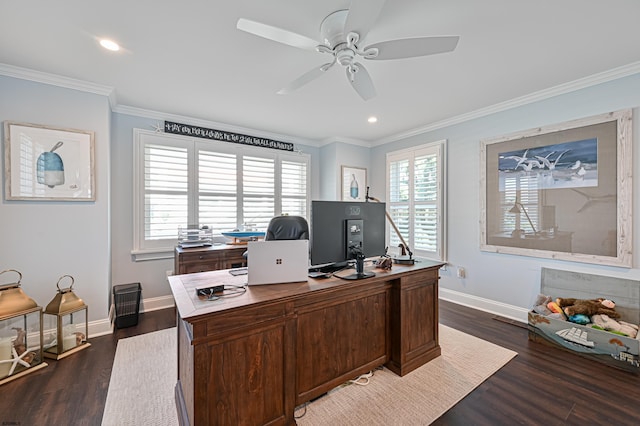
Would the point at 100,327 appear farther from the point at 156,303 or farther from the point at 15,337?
the point at 156,303

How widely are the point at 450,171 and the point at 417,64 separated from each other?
6.68 feet

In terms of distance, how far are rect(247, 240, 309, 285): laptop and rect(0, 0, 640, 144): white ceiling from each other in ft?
5.20

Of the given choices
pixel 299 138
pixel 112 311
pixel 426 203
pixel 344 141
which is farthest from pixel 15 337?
pixel 426 203

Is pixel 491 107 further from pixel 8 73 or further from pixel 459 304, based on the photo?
pixel 8 73

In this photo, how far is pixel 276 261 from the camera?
175cm

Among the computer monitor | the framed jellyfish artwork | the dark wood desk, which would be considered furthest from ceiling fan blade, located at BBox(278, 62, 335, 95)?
the framed jellyfish artwork

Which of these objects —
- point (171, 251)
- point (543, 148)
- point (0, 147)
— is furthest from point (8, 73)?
point (543, 148)

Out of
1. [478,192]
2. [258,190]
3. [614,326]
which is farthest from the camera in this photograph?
[258,190]

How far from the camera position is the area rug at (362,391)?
1741mm

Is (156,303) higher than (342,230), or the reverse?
(342,230)

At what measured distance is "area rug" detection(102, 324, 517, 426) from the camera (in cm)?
174

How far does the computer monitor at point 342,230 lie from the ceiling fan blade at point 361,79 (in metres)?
1.00

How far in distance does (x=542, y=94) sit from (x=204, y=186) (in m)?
4.55

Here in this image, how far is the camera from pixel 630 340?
85.9 inches
